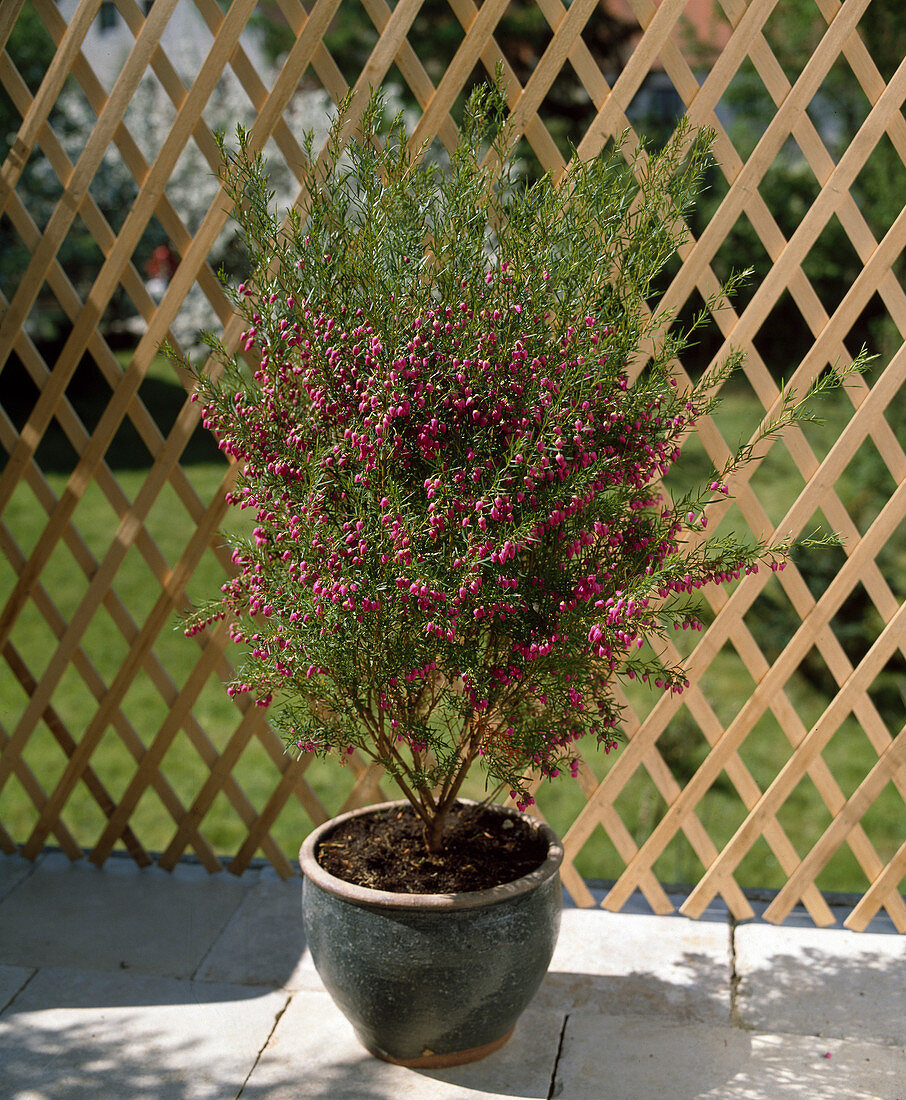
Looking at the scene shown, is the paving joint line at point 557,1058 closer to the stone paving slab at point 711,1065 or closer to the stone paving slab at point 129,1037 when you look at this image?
the stone paving slab at point 711,1065

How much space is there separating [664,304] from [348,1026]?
159cm

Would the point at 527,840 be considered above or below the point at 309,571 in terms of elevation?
below

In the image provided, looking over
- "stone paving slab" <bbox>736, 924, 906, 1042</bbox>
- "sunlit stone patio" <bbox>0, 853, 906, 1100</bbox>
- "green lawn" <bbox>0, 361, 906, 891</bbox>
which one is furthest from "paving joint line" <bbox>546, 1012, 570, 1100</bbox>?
"green lawn" <bbox>0, 361, 906, 891</bbox>

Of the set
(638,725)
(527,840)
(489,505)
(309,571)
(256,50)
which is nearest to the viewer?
(489,505)

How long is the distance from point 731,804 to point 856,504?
1.35 m

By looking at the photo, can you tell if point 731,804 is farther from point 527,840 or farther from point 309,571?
point 309,571

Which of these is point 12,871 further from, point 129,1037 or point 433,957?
point 433,957

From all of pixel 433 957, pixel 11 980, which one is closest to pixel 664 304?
pixel 433 957

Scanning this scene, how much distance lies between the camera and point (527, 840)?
7.07 ft

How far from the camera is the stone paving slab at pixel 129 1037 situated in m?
1.98

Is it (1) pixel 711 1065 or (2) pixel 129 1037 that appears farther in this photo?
(2) pixel 129 1037

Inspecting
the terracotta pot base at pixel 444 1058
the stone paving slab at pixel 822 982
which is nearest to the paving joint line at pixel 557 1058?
the terracotta pot base at pixel 444 1058

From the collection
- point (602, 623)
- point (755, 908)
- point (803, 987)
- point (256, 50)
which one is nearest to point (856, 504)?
point (755, 908)

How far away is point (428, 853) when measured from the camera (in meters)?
2.10
